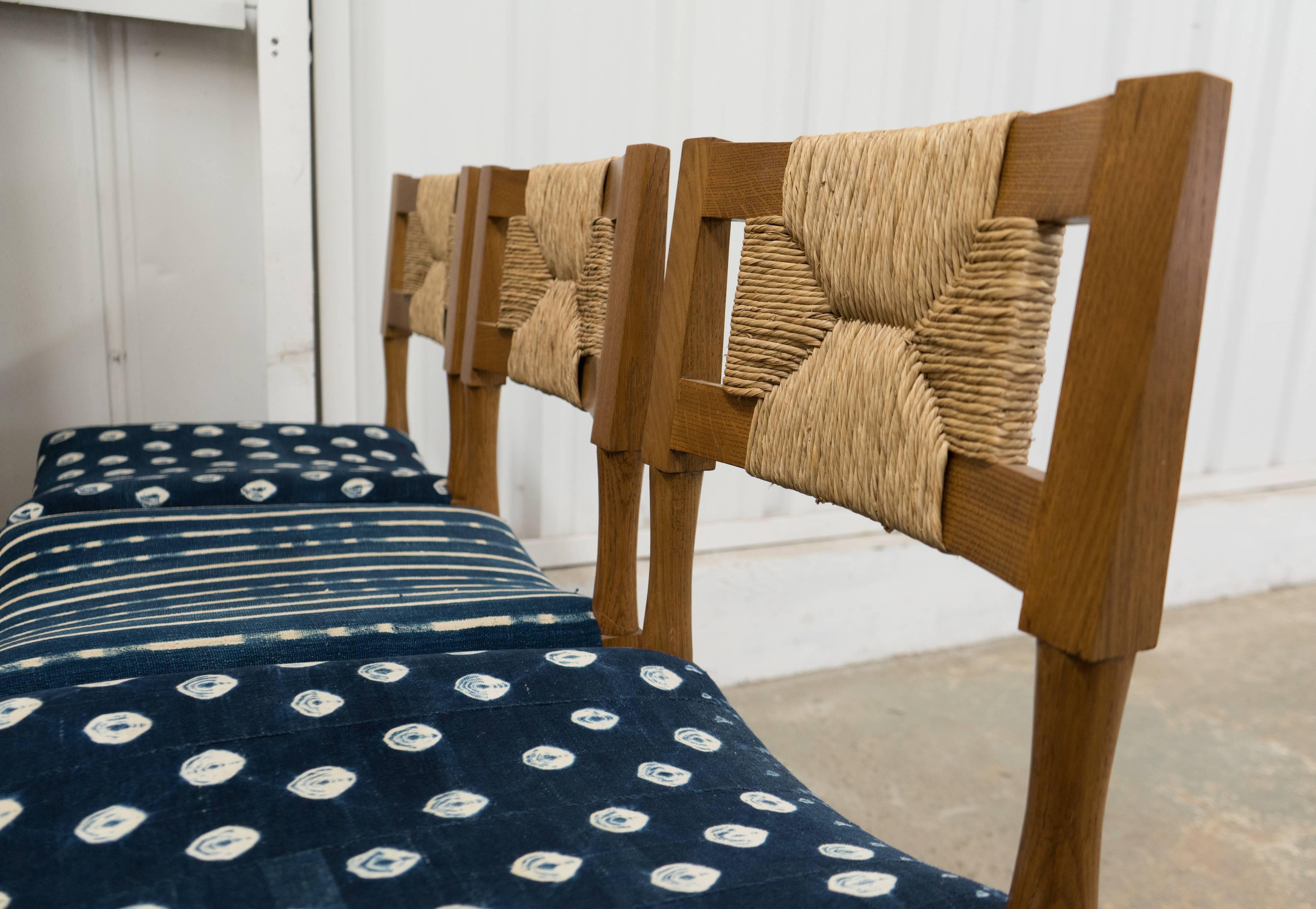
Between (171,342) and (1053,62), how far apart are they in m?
2.08

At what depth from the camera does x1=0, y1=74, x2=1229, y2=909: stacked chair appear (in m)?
0.45

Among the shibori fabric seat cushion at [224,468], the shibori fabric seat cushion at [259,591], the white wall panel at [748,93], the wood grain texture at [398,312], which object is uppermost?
the white wall panel at [748,93]

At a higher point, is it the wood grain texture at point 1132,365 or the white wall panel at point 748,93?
the white wall panel at point 748,93

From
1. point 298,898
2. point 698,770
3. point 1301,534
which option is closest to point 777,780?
point 698,770

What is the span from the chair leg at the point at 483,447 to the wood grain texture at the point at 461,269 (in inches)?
2.0

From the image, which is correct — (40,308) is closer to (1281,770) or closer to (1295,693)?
(1281,770)

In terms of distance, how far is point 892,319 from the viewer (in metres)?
0.62

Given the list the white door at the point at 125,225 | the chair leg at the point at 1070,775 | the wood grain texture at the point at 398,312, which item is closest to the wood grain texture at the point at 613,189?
the chair leg at the point at 1070,775

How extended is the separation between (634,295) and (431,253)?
0.78m

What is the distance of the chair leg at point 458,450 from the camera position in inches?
50.3

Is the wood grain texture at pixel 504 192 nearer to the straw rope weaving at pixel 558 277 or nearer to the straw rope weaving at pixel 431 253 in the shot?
the straw rope weaving at pixel 558 277

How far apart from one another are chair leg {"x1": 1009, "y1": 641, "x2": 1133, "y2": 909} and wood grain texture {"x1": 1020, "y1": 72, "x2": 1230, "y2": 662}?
0.06 feet

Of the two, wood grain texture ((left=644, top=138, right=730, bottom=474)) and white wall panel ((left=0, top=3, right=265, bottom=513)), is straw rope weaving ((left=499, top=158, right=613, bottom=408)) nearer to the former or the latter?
wood grain texture ((left=644, top=138, right=730, bottom=474))

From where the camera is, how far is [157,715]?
1.83 ft
